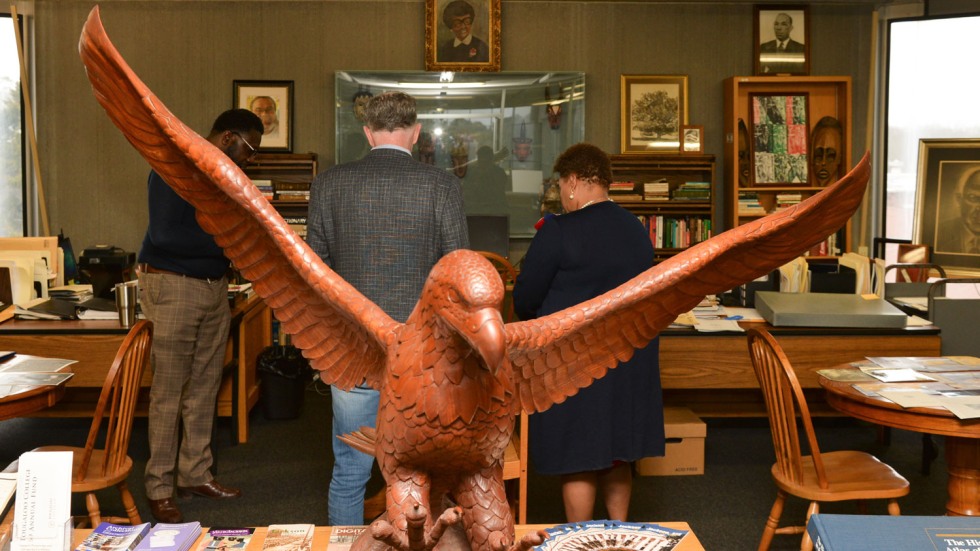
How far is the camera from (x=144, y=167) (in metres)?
6.79

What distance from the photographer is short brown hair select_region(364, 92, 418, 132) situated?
231cm

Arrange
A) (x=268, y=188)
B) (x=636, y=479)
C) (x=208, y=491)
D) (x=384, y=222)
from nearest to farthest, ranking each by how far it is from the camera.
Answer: (x=384, y=222) → (x=208, y=491) → (x=636, y=479) → (x=268, y=188)

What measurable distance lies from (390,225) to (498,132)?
4720 millimetres

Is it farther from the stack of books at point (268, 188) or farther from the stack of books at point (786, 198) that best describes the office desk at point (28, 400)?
the stack of books at point (786, 198)

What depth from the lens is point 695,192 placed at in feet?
22.0

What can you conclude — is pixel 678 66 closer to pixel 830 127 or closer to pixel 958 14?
pixel 830 127

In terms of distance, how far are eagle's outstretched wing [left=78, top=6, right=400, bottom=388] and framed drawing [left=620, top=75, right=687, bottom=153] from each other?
5.88m

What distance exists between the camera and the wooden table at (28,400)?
253cm

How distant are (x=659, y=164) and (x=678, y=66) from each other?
89 cm

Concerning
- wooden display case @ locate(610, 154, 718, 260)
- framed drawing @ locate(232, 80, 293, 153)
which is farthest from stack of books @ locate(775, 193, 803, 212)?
framed drawing @ locate(232, 80, 293, 153)

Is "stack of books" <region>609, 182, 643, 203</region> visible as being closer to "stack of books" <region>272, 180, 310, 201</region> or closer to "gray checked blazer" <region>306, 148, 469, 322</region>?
"stack of books" <region>272, 180, 310, 201</region>

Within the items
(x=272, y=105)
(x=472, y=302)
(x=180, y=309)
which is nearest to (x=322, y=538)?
(x=472, y=302)

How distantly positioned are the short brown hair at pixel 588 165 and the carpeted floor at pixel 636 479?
62.1 inches

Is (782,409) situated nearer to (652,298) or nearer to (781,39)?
(652,298)
